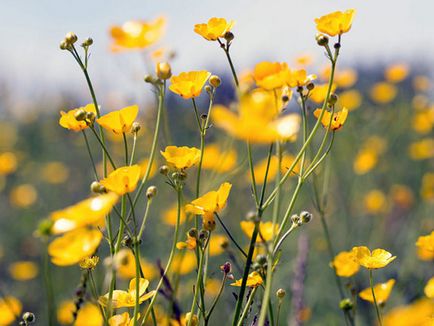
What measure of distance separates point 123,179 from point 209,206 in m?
0.16

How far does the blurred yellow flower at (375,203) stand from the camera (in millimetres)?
3816

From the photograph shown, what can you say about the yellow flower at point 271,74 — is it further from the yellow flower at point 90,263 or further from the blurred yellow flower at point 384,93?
the blurred yellow flower at point 384,93

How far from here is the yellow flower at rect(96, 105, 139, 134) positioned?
108 centimetres

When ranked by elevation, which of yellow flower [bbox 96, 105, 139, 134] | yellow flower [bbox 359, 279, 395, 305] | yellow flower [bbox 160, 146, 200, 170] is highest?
yellow flower [bbox 96, 105, 139, 134]

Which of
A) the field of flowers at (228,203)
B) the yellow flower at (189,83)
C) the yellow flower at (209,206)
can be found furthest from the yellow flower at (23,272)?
the yellow flower at (209,206)

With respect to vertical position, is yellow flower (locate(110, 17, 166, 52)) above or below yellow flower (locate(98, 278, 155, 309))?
above

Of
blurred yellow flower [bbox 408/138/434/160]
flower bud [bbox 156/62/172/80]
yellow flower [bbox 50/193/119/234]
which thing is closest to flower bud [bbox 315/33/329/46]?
flower bud [bbox 156/62/172/80]

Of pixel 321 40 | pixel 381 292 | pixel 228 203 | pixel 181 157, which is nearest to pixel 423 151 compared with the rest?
pixel 228 203

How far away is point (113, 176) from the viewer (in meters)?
0.93

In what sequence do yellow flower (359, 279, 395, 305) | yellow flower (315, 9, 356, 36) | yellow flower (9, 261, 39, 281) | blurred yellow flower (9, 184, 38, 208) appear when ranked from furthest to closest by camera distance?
blurred yellow flower (9, 184, 38, 208), yellow flower (9, 261, 39, 281), yellow flower (359, 279, 395, 305), yellow flower (315, 9, 356, 36)

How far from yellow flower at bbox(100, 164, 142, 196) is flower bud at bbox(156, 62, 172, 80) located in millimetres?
213

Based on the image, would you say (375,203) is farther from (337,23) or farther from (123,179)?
(123,179)

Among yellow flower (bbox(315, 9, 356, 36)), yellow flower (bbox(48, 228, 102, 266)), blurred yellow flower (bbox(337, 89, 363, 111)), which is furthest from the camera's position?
blurred yellow flower (bbox(337, 89, 363, 111))

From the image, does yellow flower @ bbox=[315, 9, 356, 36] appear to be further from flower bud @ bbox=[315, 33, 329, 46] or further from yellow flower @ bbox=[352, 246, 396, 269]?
yellow flower @ bbox=[352, 246, 396, 269]
